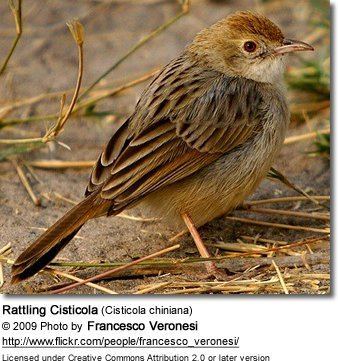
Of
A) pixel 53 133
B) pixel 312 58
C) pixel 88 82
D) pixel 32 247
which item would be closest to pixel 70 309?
pixel 32 247

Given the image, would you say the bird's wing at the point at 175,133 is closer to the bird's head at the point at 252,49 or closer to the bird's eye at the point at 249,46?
the bird's head at the point at 252,49

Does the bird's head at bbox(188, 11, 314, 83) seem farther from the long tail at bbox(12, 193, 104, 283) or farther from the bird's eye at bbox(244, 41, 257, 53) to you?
the long tail at bbox(12, 193, 104, 283)

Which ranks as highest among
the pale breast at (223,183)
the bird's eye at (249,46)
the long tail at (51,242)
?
the bird's eye at (249,46)

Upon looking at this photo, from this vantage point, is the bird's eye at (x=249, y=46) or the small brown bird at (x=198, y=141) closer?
the small brown bird at (x=198, y=141)

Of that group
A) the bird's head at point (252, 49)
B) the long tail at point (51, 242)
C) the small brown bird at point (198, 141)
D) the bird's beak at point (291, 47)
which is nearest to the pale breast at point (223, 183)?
the small brown bird at point (198, 141)

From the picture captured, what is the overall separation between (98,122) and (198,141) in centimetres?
223

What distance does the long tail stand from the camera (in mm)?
5051

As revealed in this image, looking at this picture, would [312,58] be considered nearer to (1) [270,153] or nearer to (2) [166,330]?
(1) [270,153]

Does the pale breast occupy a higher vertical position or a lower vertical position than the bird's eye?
lower

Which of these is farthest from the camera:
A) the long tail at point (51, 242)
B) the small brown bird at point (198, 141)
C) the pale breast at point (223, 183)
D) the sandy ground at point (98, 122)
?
the sandy ground at point (98, 122)

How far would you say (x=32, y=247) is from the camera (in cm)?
507

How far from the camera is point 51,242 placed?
511 cm

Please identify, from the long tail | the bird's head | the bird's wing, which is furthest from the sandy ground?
the bird's head

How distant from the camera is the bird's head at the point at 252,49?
19.1 ft
